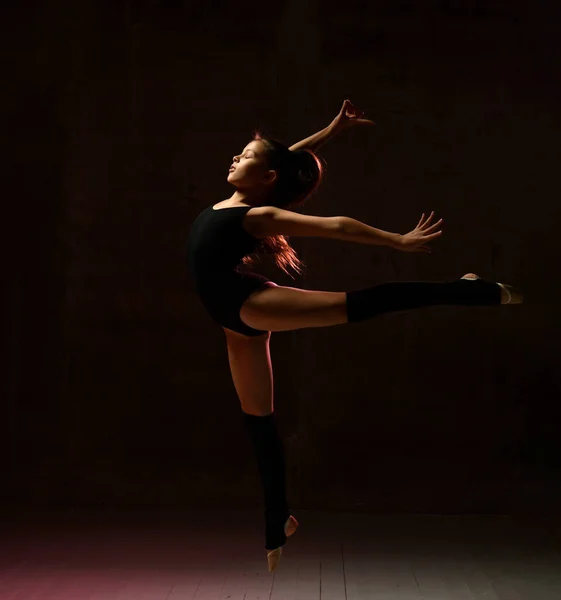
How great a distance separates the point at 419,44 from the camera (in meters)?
5.36

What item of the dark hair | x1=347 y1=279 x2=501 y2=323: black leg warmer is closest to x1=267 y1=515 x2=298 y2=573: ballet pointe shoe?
x1=347 y1=279 x2=501 y2=323: black leg warmer

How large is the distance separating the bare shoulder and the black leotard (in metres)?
0.04

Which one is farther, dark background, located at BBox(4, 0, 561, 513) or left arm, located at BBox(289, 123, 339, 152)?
dark background, located at BBox(4, 0, 561, 513)

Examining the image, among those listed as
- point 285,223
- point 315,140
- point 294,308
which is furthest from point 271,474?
point 315,140

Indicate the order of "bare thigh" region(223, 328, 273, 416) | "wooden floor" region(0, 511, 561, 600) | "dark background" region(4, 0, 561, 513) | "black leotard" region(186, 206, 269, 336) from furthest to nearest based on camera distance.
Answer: "dark background" region(4, 0, 561, 513)
"wooden floor" region(0, 511, 561, 600)
"bare thigh" region(223, 328, 273, 416)
"black leotard" region(186, 206, 269, 336)

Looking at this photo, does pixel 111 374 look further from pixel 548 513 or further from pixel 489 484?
pixel 548 513

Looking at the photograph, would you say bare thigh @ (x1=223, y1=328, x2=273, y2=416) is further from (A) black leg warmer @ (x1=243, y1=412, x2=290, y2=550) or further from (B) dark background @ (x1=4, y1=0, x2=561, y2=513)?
(B) dark background @ (x1=4, y1=0, x2=561, y2=513)

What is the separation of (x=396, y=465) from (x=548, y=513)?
3.23ft

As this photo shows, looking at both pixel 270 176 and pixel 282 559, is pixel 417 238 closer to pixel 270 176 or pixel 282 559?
pixel 270 176

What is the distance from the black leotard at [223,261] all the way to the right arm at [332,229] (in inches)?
2.5

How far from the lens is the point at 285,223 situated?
9.41ft

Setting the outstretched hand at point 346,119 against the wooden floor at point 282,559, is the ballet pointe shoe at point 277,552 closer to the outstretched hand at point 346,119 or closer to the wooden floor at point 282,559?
the wooden floor at point 282,559

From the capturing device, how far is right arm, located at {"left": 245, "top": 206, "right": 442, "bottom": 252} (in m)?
2.79

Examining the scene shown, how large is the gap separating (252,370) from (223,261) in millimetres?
472
